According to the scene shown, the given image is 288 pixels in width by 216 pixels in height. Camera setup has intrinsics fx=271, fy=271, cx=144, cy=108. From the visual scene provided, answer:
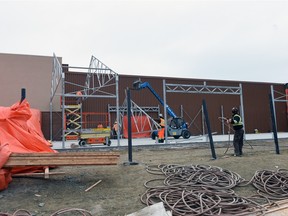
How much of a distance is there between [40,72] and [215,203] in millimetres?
19061

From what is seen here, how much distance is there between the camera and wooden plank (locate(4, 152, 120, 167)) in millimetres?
5094

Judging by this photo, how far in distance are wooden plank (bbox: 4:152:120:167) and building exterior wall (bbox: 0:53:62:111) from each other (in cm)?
1578

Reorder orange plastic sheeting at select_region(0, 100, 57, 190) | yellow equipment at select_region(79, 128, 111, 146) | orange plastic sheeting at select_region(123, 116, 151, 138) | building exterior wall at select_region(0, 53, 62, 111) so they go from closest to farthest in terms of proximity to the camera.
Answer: orange plastic sheeting at select_region(0, 100, 57, 190) → yellow equipment at select_region(79, 128, 111, 146) → building exterior wall at select_region(0, 53, 62, 111) → orange plastic sheeting at select_region(123, 116, 151, 138)

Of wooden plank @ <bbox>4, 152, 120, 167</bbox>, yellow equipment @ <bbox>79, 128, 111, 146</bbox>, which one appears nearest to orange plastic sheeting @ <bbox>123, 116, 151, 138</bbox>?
yellow equipment @ <bbox>79, 128, 111, 146</bbox>

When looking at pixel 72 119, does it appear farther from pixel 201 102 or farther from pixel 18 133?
pixel 18 133

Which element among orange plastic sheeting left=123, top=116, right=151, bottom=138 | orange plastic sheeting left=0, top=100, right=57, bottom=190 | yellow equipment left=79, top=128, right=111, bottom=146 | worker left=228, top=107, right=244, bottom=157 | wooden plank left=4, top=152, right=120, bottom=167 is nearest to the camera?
wooden plank left=4, top=152, right=120, bottom=167

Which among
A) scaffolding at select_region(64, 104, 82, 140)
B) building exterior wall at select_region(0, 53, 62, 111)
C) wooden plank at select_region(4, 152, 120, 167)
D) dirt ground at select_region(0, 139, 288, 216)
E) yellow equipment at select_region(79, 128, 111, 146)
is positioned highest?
building exterior wall at select_region(0, 53, 62, 111)

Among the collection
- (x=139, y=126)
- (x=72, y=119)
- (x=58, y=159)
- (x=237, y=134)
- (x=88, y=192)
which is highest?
(x=72, y=119)

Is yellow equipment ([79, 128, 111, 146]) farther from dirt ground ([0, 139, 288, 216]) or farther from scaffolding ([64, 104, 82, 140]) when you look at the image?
dirt ground ([0, 139, 288, 216])

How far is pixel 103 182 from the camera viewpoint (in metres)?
5.68

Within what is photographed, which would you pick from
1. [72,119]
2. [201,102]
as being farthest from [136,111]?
[201,102]

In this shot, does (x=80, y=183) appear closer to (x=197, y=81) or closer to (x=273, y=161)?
(x=273, y=161)

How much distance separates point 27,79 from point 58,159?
16.6 metres

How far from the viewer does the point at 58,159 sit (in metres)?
5.38
